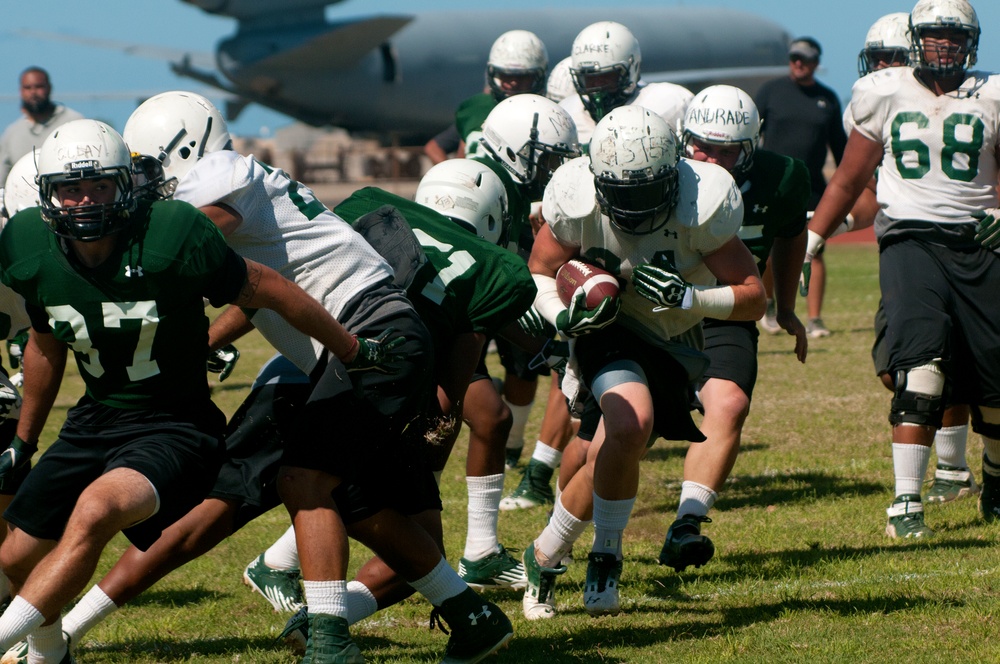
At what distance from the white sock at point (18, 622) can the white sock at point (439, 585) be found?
96 cm

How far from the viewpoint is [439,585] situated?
3.62 meters

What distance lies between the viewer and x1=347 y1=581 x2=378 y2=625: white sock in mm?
3773

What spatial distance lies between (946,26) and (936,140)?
415mm

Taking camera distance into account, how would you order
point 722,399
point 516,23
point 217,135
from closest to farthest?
point 217,135 → point 722,399 → point 516,23

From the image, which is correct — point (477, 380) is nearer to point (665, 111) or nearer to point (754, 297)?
point (754, 297)

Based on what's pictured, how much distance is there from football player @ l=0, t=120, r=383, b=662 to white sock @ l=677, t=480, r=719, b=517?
1512 millimetres

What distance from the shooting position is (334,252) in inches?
144

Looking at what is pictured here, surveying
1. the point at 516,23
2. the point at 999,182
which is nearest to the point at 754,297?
the point at 999,182

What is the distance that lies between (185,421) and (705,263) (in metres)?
1.72

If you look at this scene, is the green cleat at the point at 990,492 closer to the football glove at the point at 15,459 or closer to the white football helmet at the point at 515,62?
the white football helmet at the point at 515,62

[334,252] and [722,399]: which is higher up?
[334,252]

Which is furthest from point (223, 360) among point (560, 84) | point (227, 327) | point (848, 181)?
point (560, 84)

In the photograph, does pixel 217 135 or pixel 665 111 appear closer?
pixel 217 135

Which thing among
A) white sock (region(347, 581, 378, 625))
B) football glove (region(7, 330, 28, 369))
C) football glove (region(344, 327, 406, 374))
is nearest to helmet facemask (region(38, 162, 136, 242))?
football glove (region(344, 327, 406, 374))
